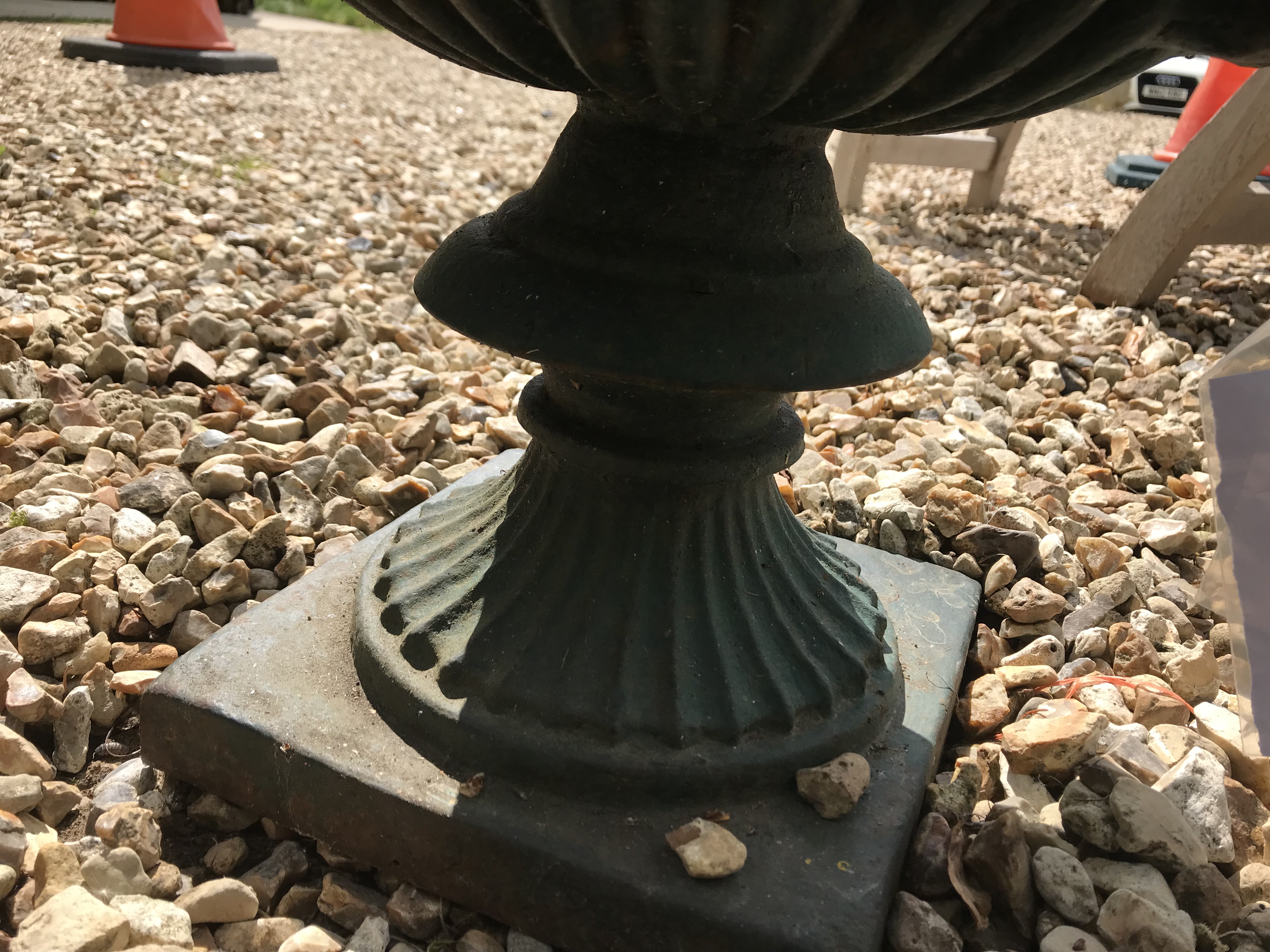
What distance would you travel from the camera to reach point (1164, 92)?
604cm

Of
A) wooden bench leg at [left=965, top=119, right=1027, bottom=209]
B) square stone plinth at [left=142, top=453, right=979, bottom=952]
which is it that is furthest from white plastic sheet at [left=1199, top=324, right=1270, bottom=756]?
wooden bench leg at [left=965, top=119, right=1027, bottom=209]

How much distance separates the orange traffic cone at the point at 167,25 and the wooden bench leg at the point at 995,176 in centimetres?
384

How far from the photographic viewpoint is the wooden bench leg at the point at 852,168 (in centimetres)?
413

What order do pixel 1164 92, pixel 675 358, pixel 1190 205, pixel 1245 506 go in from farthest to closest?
pixel 1164 92 → pixel 1190 205 → pixel 1245 506 → pixel 675 358

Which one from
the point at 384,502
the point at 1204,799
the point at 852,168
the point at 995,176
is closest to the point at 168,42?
the point at 852,168

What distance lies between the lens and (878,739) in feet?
4.02

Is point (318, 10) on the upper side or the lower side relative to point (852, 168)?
upper

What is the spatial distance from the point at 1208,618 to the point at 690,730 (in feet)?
3.54

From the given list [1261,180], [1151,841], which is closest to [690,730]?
[1151,841]

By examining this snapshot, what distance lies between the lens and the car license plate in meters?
5.99

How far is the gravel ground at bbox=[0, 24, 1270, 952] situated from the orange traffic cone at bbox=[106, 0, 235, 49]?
117 cm

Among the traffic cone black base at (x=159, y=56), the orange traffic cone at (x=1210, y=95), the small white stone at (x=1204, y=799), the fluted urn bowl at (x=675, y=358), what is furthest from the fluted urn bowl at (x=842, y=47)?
the traffic cone black base at (x=159, y=56)

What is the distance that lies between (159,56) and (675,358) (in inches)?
191

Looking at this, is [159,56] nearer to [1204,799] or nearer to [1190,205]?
[1190,205]
